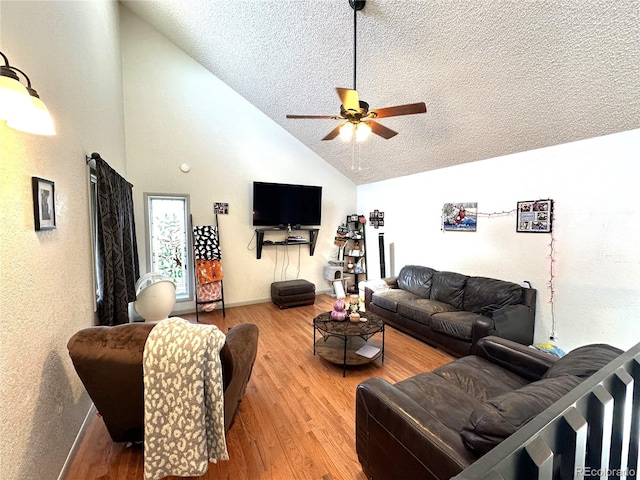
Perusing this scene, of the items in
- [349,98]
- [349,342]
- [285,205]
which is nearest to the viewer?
[349,98]

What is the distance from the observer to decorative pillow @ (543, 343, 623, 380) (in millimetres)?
1411

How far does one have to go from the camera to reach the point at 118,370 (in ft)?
5.05

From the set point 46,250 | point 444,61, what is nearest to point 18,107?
point 46,250

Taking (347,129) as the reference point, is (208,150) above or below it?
above

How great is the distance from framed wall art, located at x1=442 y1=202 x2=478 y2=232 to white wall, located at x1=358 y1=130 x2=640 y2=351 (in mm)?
73

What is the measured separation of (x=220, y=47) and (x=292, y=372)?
4.34 metres

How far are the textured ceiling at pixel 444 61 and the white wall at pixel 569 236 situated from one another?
0.22 metres

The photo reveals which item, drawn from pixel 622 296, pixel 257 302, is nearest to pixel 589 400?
pixel 622 296

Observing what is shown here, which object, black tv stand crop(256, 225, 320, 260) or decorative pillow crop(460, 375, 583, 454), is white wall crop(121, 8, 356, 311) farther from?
decorative pillow crop(460, 375, 583, 454)

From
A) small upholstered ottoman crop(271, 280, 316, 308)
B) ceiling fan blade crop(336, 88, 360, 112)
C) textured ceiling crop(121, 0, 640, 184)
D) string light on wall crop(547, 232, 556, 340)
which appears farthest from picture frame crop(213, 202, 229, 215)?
string light on wall crop(547, 232, 556, 340)

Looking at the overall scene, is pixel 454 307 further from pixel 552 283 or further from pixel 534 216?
pixel 534 216

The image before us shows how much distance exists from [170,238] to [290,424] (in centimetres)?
369

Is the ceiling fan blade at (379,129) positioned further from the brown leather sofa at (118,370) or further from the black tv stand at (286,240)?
the black tv stand at (286,240)

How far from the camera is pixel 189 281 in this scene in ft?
15.6
